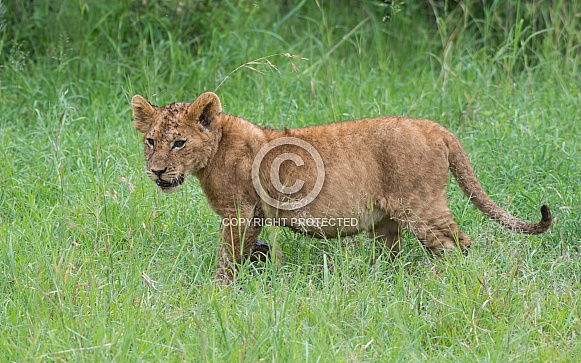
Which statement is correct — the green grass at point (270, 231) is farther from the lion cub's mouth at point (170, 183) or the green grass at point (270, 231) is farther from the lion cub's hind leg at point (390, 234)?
the lion cub's mouth at point (170, 183)

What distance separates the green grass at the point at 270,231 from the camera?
13.6 feet

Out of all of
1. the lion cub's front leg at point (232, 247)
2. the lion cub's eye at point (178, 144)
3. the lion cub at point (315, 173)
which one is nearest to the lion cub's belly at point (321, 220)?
the lion cub at point (315, 173)

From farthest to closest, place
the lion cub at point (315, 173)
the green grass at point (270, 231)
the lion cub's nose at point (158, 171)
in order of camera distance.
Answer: the lion cub at point (315, 173) < the lion cub's nose at point (158, 171) < the green grass at point (270, 231)

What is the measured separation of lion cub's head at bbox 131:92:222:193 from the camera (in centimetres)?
514

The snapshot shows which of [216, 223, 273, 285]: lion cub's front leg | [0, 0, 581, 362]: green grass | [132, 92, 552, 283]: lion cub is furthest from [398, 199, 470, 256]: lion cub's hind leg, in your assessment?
[216, 223, 273, 285]: lion cub's front leg

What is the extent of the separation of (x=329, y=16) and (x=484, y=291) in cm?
596

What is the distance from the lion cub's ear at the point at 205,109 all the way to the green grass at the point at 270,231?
2.04 feet

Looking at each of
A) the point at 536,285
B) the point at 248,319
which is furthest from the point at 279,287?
the point at 536,285

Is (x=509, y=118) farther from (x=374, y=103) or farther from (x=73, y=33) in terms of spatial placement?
(x=73, y=33)

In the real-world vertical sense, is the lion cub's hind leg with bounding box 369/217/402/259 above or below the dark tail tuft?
below

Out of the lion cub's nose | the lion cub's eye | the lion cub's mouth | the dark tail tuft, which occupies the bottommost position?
the dark tail tuft

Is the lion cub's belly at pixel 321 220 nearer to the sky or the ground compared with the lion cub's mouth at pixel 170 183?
nearer to the ground

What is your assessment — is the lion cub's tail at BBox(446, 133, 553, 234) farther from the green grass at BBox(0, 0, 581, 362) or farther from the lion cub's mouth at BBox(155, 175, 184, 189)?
the lion cub's mouth at BBox(155, 175, 184, 189)

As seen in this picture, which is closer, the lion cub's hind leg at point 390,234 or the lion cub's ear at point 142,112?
the lion cub's ear at point 142,112
